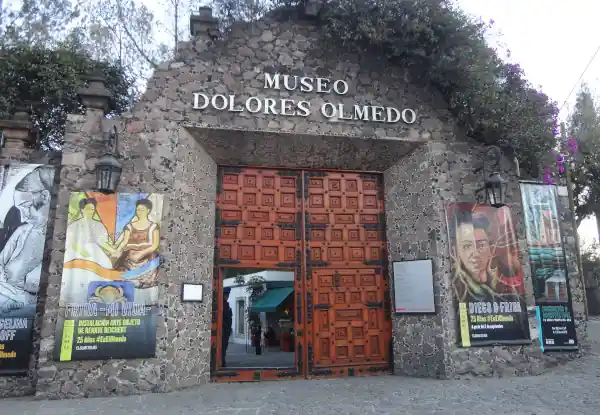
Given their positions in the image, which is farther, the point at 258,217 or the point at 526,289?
the point at 258,217

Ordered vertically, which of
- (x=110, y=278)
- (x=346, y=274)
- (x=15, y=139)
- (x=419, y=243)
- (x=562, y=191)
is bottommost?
(x=110, y=278)

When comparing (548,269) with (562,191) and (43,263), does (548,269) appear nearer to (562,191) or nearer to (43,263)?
(562,191)

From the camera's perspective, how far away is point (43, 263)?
639 cm

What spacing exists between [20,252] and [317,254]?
4.46m

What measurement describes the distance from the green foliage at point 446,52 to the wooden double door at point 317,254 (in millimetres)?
2206

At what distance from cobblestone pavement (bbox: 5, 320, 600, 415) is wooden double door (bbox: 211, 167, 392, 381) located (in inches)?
25.3

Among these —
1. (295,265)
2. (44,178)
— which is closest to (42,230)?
(44,178)

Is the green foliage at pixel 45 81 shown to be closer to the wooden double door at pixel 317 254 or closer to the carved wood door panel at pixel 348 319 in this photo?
the wooden double door at pixel 317 254

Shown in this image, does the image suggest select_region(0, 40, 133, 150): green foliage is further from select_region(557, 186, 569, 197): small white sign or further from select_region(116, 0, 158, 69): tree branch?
select_region(557, 186, 569, 197): small white sign

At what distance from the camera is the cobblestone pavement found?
16.5ft

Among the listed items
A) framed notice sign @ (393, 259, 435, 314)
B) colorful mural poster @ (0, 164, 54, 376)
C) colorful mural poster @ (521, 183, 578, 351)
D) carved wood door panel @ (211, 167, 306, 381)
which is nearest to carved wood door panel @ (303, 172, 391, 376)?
carved wood door panel @ (211, 167, 306, 381)

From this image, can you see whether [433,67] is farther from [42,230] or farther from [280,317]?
[280,317]

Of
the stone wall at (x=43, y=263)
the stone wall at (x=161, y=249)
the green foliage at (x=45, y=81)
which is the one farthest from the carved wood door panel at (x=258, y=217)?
the green foliage at (x=45, y=81)

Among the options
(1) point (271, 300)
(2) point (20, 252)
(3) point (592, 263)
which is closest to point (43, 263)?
(2) point (20, 252)
